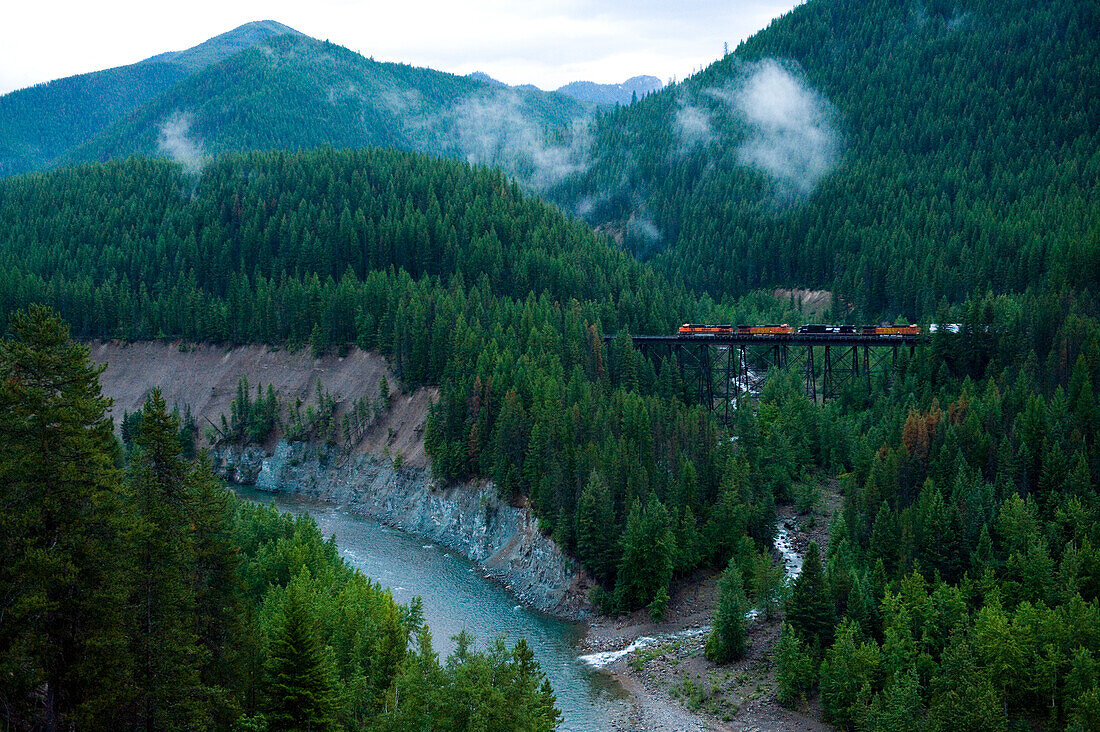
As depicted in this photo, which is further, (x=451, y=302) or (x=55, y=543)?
(x=451, y=302)

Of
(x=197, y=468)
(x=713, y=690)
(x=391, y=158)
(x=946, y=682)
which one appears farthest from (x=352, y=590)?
(x=391, y=158)

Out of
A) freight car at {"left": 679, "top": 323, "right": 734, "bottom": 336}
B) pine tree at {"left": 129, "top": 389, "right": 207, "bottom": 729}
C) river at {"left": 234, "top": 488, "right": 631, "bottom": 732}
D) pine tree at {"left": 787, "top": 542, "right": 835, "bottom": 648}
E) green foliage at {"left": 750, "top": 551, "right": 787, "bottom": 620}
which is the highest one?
pine tree at {"left": 129, "top": 389, "right": 207, "bottom": 729}

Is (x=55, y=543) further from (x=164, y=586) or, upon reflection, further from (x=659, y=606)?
(x=659, y=606)

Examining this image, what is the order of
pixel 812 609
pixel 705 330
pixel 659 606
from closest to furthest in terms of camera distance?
pixel 812 609 → pixel 659 606 → pixel 705 330

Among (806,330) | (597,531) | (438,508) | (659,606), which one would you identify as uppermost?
(806,330)

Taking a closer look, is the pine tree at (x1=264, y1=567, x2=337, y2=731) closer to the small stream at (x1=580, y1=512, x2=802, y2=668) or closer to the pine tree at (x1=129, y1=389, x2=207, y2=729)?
the pine tree at (x1=129, y1=389, x2=207, y2=729)

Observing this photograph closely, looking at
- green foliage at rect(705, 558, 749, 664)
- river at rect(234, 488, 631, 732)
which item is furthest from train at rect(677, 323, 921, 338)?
green foliage at rect(705, 558, 749, 664)

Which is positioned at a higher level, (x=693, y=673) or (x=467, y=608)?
(x=693, y=673)

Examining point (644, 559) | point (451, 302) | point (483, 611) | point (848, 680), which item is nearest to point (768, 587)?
point (644, 559)
